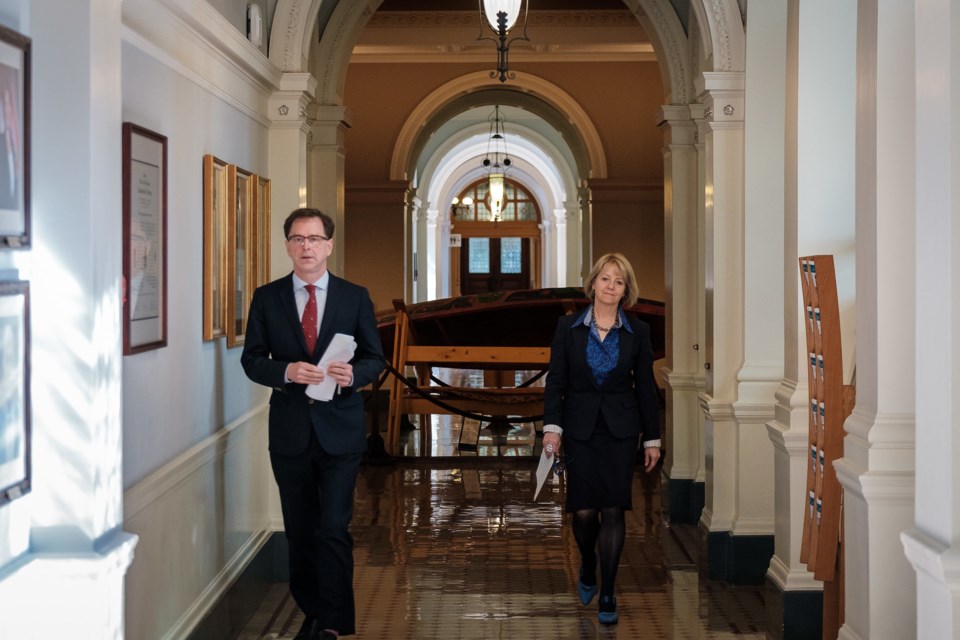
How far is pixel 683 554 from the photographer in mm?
7422

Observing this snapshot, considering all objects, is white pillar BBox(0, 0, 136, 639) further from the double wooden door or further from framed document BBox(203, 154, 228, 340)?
the double wooden door

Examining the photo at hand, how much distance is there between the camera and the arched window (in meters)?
40.8

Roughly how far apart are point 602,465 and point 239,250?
6.69ft

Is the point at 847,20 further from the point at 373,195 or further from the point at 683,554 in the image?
the point at 373,195

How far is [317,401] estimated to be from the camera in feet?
15.9

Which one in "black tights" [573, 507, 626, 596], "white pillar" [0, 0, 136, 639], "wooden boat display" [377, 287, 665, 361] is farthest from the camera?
"wooden boat display" [377, 287, 665, 361]

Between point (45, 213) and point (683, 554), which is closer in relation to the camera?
point (45, 213)

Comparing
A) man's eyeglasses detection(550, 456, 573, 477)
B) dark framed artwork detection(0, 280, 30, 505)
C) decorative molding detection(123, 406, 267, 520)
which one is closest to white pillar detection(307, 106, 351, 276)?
decorative molding detection(123, 406, 267, 520)

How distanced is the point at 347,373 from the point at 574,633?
1862 mm

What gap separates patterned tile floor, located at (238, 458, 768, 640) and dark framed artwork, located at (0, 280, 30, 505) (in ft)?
9.20

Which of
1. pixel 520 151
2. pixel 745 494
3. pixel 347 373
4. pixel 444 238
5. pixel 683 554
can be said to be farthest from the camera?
pixel 444 238

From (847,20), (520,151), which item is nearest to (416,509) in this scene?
(847,20)

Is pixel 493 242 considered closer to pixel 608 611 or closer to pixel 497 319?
pixel 497 319

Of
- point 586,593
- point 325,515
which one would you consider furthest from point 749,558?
point 325,515
